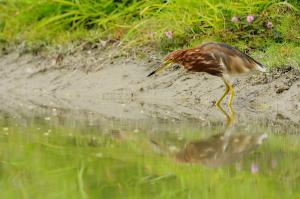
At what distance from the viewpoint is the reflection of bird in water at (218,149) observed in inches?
223

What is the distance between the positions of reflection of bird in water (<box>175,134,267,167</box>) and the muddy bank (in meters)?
0.85

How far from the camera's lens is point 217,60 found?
25.7 feet

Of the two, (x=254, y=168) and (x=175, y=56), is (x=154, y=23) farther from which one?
(x=254, y=168)

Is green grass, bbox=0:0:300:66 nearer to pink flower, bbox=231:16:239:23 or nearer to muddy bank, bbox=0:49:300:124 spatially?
pink flower, bbox=231:16:239:23

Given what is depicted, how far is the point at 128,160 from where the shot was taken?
5777mm

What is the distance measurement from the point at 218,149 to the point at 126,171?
87 centimetres

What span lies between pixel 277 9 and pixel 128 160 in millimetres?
3768

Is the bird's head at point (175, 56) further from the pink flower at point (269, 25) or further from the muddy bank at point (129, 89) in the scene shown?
the pink flower at point (269, 25)

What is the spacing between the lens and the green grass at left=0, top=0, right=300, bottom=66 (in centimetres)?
898

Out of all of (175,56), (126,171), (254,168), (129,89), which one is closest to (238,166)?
(254,168)

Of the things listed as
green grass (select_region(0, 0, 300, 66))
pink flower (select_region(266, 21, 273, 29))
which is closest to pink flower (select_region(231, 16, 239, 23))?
green grass (select_region(0, 0, 300, 66))

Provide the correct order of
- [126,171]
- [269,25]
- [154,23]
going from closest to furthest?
[126,171] → [269,25] → [154,23]

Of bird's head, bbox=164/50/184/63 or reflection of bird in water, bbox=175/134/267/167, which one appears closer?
reflection of bird in water, bbox=175/134/267/167

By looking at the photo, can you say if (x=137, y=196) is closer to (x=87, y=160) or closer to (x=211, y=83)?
(x=87, y=160)
